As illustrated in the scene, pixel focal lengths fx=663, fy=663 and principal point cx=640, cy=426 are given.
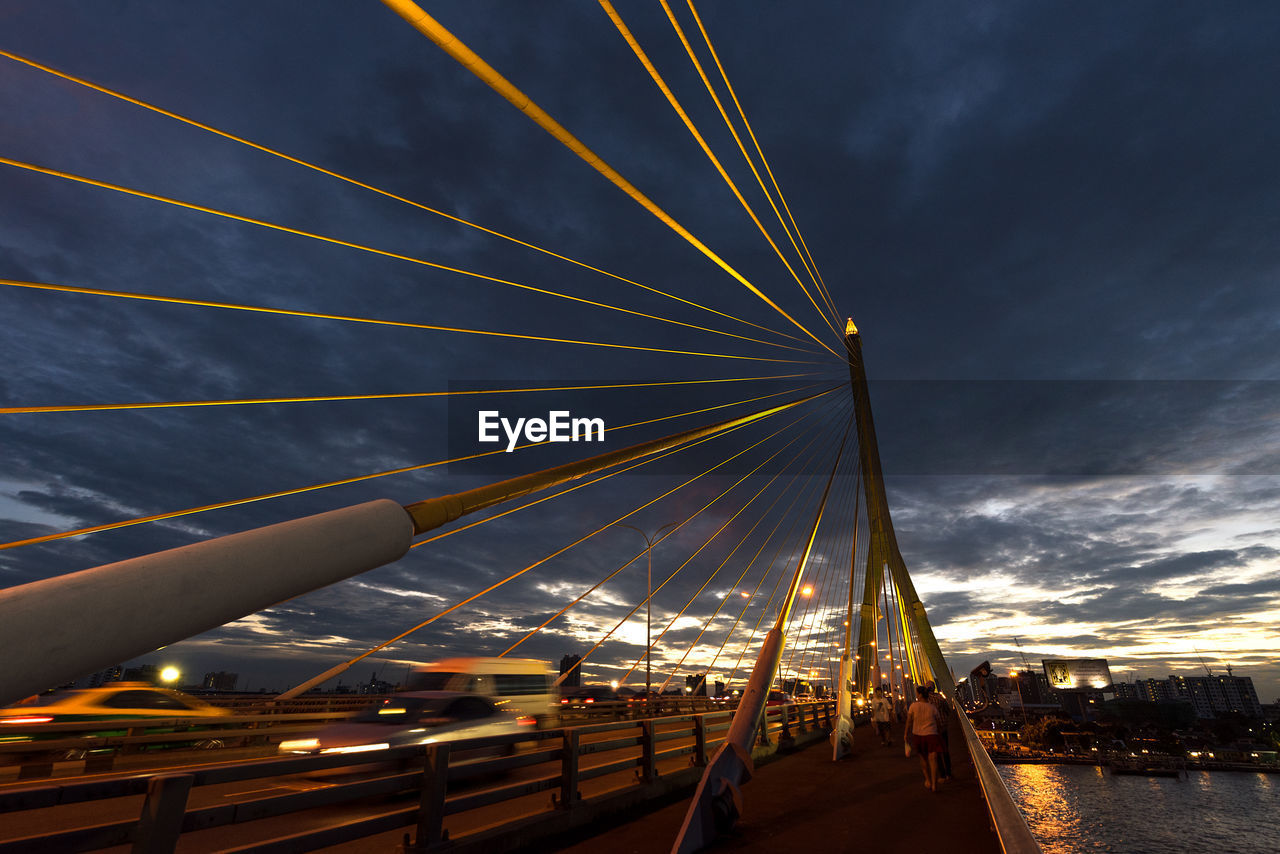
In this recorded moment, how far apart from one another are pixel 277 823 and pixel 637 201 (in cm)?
869

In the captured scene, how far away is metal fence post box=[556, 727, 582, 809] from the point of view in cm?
724

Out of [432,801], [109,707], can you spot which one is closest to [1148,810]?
[109,707]

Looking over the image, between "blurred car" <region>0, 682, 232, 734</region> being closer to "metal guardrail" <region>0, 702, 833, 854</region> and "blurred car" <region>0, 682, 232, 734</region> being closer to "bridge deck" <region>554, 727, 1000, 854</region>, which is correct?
"metal guardrail" <region>0, 702, 833, 854</region>

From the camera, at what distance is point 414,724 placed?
384 inches

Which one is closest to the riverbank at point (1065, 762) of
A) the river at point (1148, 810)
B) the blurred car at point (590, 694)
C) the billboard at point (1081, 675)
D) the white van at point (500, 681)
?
the river at point (1148, 810)

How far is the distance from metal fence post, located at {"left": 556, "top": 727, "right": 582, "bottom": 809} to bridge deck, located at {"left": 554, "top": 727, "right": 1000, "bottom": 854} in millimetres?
465

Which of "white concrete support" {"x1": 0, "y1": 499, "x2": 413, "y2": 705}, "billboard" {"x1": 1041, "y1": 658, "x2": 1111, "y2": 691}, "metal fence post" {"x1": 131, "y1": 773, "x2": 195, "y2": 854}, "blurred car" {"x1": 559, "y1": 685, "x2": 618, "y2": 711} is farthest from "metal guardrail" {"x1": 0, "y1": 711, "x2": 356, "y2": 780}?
"billboard" {"x1": 1041, "y1": 658, "x2": 1111, "y2": 691}

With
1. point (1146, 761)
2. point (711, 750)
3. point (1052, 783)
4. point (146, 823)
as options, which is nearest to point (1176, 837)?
point (1052, 783)

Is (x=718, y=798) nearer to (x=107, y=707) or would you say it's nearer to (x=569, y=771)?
(x=569, y=771)

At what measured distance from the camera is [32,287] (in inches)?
220

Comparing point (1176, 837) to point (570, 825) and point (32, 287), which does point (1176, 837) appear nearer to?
point (570, 825)

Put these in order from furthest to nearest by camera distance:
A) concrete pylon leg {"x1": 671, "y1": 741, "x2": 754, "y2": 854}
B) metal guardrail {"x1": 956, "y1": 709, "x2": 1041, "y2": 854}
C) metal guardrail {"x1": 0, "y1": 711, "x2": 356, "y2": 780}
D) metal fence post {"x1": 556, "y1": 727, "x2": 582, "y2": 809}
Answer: metal guardrail {"x1": 0, "y1": 711, "x2": 356, "y2": 780} < metal fence post {"x1": 556, "y1": 727, "x2": 582, "y2": 809} < concrete pylon leg {"x1": 671, "y1": 741, "x2": 754, "y2": 854} < metal guardrail {"x1": 956, "y1": 709, "x2": 1041, "y2": 854}

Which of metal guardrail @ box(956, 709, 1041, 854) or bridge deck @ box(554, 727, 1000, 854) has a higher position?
metal guardrail @ box(956, 709, 1041, 854)

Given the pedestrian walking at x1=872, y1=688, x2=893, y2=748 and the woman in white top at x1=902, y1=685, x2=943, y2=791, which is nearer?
the woman in white top at x1=902, y1=685, x2=943, y2=791
